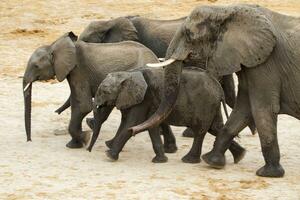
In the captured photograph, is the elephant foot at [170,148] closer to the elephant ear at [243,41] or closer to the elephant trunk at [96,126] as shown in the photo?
the elephant trunk at [96,126]

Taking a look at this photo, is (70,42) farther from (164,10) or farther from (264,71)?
(164,10)

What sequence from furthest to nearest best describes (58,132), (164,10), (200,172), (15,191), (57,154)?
(164,10) < (58,132) < (57,154) < (200,172) < (15,191)

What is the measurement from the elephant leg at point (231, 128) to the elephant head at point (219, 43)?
1.46ft

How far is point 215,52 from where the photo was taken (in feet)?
23.0

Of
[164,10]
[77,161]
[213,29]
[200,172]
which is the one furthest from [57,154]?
[164,10]

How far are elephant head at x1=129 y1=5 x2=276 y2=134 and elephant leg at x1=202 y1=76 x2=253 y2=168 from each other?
17.6 inches

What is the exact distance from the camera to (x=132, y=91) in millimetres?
7445

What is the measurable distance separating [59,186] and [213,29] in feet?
6.09

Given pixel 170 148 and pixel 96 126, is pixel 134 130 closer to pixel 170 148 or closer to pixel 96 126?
pixel 96 126

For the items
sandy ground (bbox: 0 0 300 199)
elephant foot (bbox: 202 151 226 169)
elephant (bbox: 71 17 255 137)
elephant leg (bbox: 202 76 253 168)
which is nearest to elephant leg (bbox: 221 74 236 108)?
sandy ground (bbox: 0 0 300 199)

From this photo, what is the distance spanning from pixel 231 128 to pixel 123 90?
104 cm

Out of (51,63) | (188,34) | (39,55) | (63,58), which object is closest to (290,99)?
(188,34)

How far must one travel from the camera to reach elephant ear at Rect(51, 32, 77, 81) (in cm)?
816

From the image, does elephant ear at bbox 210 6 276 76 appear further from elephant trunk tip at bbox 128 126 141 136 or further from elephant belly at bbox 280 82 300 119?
elephant trunk tip at bbox 128 126 141 136
